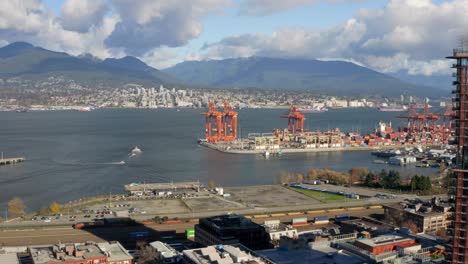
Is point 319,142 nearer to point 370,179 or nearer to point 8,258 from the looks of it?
point 370,179

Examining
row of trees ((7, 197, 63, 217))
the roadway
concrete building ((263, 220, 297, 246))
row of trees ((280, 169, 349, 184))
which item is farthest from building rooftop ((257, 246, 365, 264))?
row of trees ((280, 169, 349, 184))

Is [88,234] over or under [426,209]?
under

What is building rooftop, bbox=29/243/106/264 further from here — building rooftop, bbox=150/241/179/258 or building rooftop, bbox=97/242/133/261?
building rooftop, bbox=150/241/179/258

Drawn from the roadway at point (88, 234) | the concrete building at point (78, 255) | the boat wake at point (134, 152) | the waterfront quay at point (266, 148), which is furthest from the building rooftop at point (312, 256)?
the waterfront quay at point (266, 148)

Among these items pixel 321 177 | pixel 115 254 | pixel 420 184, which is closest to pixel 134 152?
pixel 321 177

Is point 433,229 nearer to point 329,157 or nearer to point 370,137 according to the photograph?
point 329,157

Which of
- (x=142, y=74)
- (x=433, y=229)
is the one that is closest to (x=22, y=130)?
(x=433, y=229)
